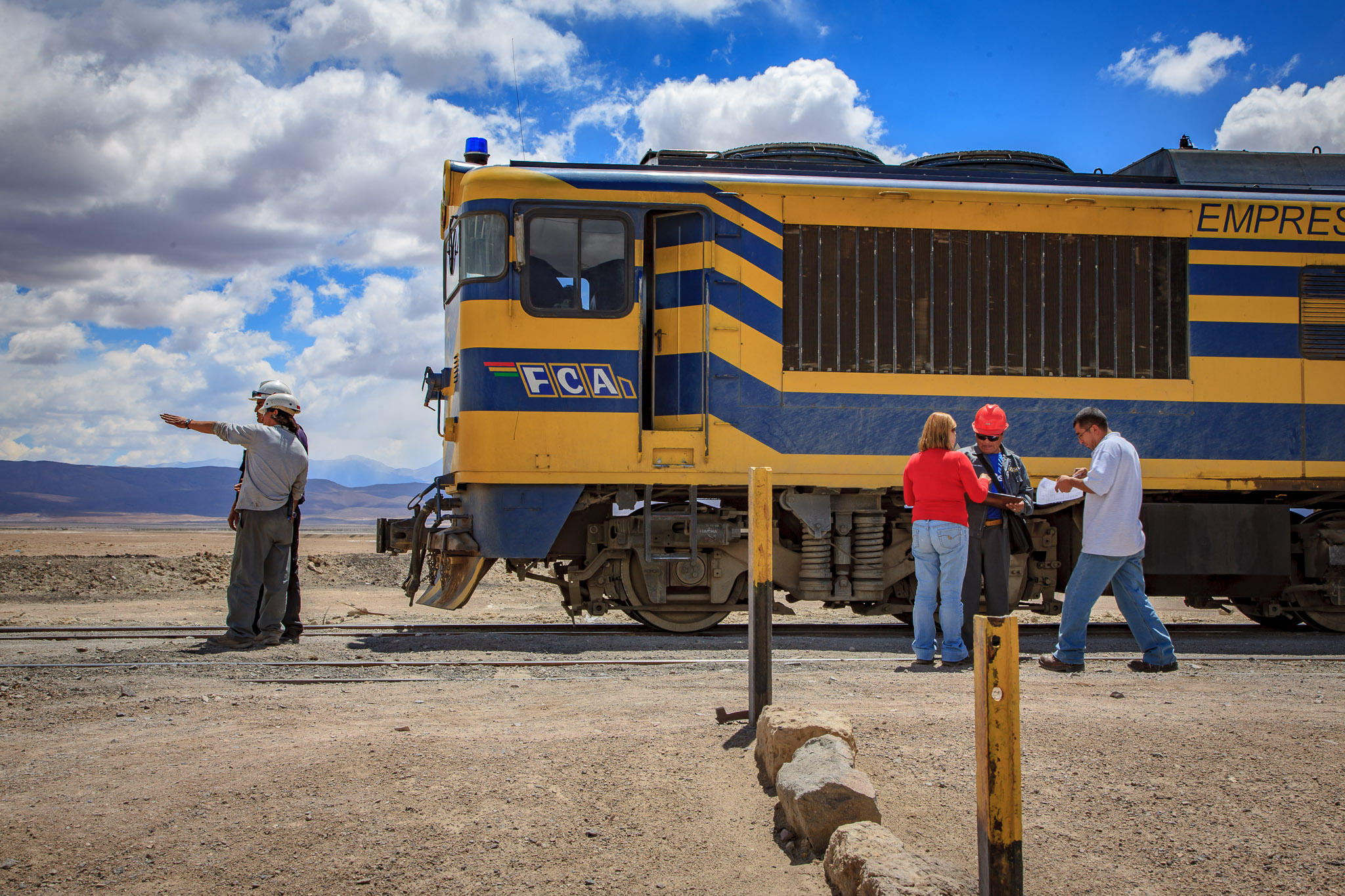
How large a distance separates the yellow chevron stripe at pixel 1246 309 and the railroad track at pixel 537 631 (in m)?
2.99

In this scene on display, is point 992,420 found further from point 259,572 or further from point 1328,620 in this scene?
point 259,572

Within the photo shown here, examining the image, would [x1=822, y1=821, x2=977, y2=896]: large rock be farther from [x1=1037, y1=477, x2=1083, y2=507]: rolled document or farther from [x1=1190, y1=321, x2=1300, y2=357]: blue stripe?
[x1=1190, y1=321, x2=1300, y2=357]: blue stripe

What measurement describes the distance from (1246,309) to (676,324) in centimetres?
548

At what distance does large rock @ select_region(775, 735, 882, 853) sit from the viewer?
9.96ft

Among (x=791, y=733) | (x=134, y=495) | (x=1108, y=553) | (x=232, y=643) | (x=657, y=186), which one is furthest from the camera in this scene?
(x=134, y=495)

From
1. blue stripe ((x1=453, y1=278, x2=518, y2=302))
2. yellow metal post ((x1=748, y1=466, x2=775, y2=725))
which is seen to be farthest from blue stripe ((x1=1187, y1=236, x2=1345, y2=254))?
yellow metal post ((x1=748, y1=466, x2=775, y2=725))

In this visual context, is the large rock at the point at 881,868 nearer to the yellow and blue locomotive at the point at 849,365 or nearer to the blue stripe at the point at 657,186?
the yellow and blue locomotive at the point at 849,365

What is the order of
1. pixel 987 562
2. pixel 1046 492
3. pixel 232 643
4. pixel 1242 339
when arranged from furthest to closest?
pixel 1242 339, pixel 232 643, pixel 1046 492, pixel 987 562

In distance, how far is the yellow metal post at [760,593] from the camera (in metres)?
4.14

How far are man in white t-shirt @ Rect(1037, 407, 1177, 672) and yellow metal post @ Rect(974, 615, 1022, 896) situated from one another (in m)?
3.78

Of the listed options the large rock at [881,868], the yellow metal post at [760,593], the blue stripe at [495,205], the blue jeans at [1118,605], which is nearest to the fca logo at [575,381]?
the blue stripe at [495,205]

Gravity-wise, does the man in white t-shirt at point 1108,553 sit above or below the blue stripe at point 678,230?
below

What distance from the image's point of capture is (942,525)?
6324 millimetres

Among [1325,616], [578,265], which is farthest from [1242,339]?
[578,265]
